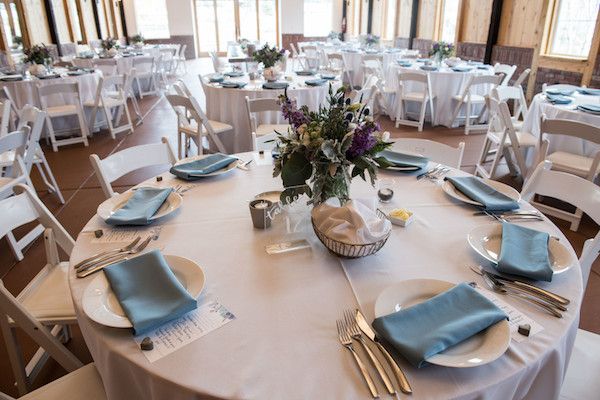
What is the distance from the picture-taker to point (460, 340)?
3.07ft

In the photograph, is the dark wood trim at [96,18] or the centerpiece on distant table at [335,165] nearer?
the centerpiece on distant table at [335,165]

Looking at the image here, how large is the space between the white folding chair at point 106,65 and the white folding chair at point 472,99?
5944mm

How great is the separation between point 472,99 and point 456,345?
526cm

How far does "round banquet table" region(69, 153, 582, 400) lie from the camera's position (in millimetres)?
873

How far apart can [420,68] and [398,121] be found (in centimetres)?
86

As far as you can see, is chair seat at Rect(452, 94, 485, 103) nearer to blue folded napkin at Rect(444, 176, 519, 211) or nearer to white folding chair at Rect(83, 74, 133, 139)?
blue folded napkin at Rect(444, 176, 519, 211)

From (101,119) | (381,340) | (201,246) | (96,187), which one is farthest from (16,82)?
(381,340)

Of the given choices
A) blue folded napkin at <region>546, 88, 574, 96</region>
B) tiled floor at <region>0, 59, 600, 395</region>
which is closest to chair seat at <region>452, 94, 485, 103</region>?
tiled floor at <region>0, 59, 600, 395</region>

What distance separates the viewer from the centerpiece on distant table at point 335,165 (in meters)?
1.23

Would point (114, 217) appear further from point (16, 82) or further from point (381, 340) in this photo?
point (16, 82)

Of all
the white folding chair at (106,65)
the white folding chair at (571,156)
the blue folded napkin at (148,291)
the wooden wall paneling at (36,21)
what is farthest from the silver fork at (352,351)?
the wooden wall paneling at (36,21)

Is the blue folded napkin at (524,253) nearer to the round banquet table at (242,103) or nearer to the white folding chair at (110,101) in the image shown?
the round banquet table at (242,103)

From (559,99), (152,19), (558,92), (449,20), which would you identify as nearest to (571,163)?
(559,99)

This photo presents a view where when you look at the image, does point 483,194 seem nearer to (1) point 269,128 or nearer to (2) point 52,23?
(1) point 269,128
